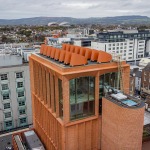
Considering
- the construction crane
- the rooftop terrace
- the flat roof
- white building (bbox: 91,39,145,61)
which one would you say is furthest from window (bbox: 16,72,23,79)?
white building (bbox: 91,39,145,61)

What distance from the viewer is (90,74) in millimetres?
24875

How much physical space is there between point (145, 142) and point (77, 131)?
1141 centimetres

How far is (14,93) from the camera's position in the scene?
50938 millimetres

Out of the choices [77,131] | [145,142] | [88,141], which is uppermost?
[77,131]

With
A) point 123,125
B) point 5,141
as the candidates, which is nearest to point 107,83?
point 123,125

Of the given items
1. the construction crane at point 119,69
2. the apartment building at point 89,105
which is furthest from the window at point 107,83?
the construction crane at point 119,69

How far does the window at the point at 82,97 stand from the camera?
973 inches

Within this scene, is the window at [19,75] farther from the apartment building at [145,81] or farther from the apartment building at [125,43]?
the apartment building at [125,43]

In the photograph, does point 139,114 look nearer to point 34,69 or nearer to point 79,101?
point 79,101

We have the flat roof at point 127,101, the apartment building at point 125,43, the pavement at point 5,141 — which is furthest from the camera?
the apartment building at point 125,43

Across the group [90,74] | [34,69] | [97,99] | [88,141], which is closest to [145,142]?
[88,141]

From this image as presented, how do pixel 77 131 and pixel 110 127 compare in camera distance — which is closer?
pixel 110 127

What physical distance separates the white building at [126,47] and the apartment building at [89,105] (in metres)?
96.6

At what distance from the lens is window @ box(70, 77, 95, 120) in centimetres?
2470
